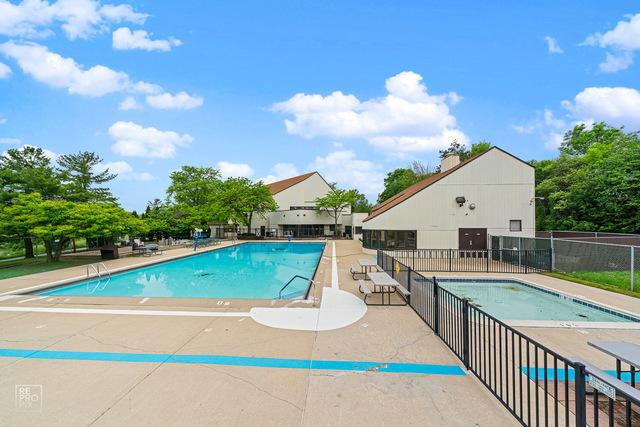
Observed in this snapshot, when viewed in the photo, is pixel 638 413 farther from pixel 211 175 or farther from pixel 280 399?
pixel 211 175

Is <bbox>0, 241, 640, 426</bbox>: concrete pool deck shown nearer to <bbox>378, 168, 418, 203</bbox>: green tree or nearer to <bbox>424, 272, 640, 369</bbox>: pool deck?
<bbox>424, 272, 640, 369</bbox>: pool deck

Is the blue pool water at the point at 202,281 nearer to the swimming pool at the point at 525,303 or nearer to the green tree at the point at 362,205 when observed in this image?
the swimming pool at the point at 525,303

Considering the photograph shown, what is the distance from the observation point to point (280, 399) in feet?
11.3

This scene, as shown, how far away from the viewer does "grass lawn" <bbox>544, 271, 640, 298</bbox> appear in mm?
8930

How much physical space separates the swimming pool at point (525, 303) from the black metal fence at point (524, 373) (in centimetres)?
138

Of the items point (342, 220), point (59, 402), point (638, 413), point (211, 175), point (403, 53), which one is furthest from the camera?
point (211, 175)

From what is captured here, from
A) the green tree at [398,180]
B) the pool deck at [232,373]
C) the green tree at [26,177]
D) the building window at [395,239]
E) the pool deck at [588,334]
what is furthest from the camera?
the green tree at [398,180]

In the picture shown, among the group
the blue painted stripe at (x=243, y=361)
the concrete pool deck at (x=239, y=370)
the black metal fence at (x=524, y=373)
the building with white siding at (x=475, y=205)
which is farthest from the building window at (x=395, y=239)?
the blue painted stripe at (x=243, y=361)

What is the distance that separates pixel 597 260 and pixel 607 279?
139 cm

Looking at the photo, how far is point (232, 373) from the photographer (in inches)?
161

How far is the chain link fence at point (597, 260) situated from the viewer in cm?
959

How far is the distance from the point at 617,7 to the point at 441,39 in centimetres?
807

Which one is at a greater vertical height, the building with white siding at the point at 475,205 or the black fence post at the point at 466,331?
the building with white siding at the point at 475,205

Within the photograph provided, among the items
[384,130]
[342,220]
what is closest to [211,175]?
[342,220]
